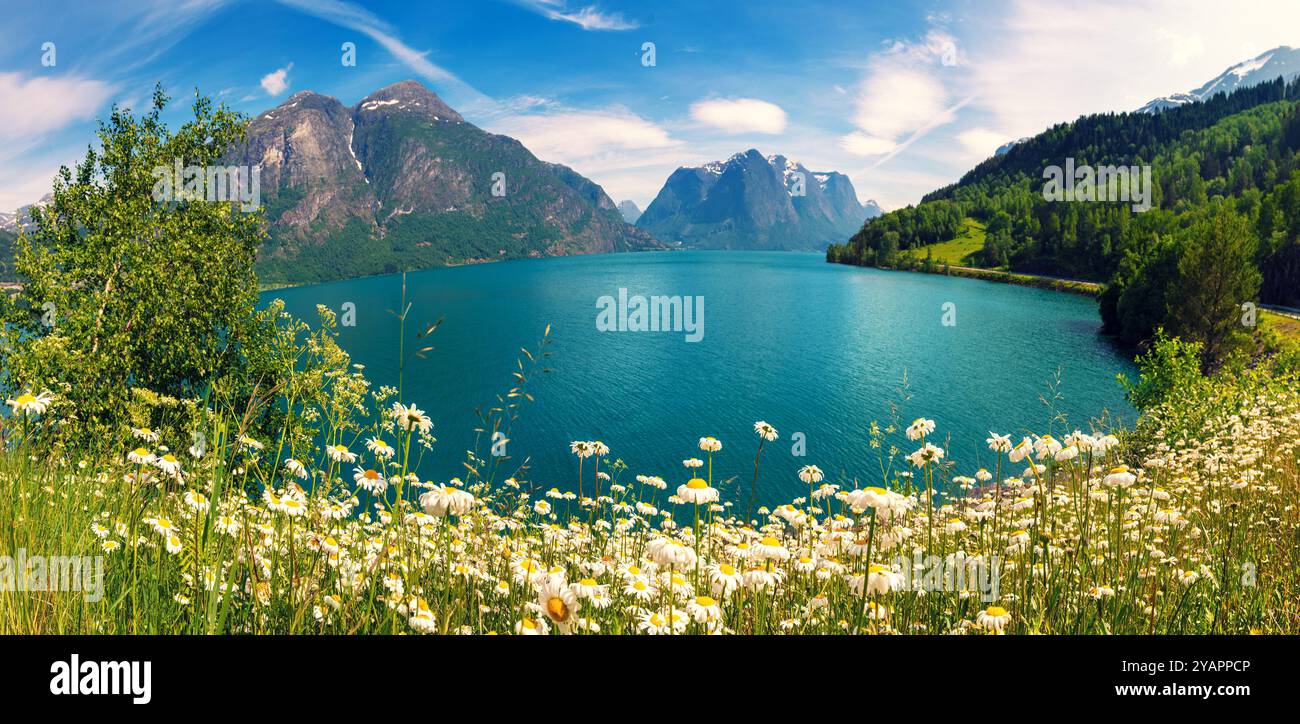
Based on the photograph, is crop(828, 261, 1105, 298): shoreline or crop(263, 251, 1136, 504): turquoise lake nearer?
crop(263, 251, 1136, 504): turquoise lake

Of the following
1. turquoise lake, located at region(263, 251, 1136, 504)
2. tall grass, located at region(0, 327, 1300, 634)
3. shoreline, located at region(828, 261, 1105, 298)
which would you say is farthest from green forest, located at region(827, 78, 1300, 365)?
tall grass, located at region(0, 327, 1300, 634)

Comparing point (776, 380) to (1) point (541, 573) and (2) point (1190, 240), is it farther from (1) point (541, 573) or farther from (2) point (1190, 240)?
(1) point (541, 573)

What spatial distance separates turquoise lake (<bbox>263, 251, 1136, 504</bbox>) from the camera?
3844cm

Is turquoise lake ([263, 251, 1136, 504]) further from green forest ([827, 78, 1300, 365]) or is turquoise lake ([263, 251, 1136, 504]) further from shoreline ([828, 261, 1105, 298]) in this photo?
shoreline ([828, 261, 1105, 298])

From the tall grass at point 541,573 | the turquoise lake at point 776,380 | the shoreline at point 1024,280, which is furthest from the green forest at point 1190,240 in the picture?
the tall grass at point 541,573

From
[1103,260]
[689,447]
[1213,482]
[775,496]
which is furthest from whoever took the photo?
[1103,260]

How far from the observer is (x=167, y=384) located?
20672 millimetres

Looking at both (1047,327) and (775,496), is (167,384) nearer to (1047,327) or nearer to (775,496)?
(775,496)

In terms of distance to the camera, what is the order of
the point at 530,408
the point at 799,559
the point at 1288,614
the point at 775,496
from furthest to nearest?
the point at 530,408, the point at 775,496, the point at 799,559, the point at 1288,614

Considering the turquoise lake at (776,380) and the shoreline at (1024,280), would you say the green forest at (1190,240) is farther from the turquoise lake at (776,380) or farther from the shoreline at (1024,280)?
the turquoise lake at (776,380)
